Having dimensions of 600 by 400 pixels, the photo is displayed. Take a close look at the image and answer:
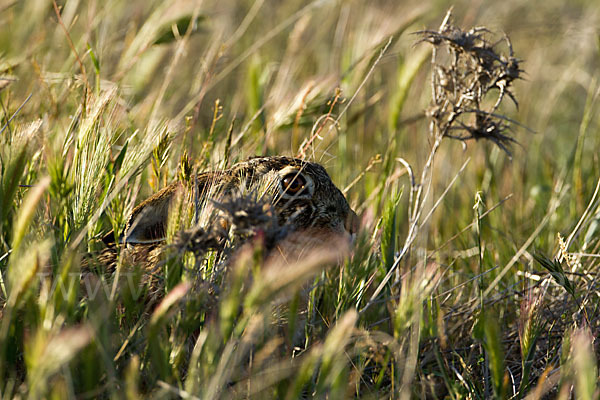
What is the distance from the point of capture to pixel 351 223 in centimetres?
308

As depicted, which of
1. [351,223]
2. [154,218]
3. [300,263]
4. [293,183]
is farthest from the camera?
[351,223]

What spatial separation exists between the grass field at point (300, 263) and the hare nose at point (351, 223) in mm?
148

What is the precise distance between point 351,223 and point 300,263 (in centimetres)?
132

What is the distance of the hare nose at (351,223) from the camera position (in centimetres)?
305

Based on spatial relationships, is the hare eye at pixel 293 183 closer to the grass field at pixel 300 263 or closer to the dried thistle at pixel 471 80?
the grass field at pixel 300 263

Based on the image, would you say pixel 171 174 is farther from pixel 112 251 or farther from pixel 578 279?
pixel 578 279

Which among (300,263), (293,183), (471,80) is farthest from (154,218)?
(471,80)

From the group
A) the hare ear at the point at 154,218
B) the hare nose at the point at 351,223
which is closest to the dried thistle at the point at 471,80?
the hare nose at the point at 351,223

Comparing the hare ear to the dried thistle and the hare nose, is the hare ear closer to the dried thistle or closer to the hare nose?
the hare nose

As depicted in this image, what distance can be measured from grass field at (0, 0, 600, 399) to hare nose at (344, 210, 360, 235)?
148 millimetres

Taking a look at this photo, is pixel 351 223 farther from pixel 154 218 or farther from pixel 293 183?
pixel 154 218

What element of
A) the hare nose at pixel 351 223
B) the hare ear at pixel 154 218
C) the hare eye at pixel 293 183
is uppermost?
the hare eye at pixel 293 183

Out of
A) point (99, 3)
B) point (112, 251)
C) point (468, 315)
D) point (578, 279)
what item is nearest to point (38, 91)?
point (112, 251)

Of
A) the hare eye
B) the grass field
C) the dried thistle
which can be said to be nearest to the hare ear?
the grass field
